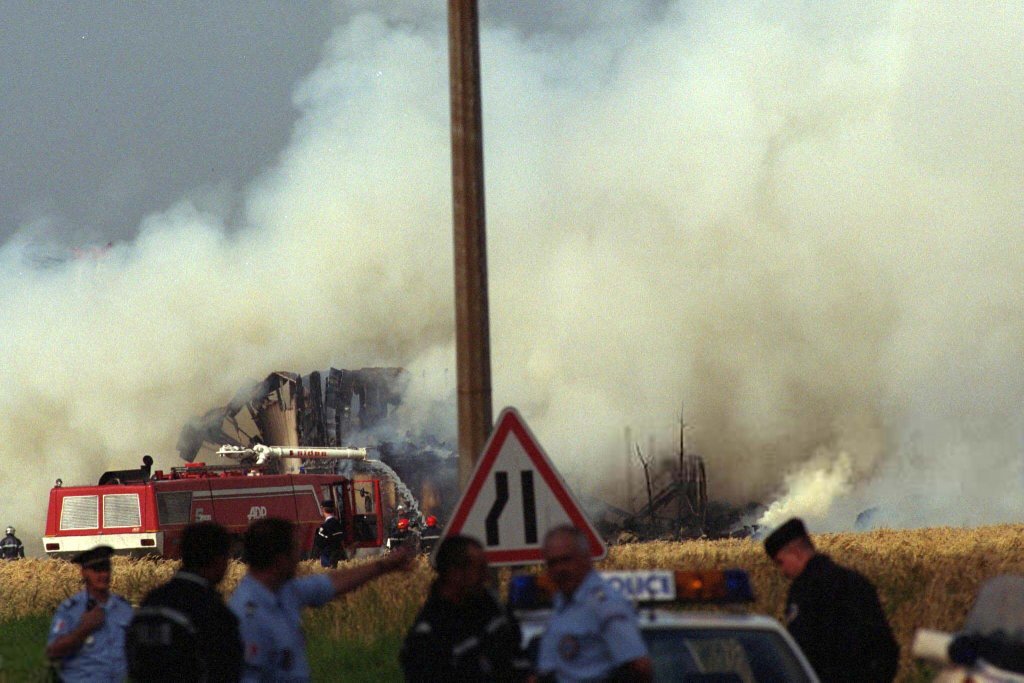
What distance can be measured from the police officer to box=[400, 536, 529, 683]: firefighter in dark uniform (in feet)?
0.49

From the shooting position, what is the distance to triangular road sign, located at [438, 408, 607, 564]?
7535 millimetres

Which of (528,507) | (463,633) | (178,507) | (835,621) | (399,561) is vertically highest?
(178,507)

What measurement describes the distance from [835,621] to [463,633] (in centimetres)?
206

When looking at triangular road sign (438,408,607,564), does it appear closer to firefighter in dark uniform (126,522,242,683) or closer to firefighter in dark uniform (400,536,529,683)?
firefighter in dark uniform (400,536,529,683)

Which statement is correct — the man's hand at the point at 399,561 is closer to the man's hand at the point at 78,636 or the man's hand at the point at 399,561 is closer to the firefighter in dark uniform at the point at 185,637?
the firefighter in dark uniform at the point at 185,637

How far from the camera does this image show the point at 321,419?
61.3 meters

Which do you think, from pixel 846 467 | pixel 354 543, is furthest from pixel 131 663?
pixel 846 467

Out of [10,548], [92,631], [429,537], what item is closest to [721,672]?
[92,631]

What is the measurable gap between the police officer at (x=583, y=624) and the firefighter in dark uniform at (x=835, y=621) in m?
1.73

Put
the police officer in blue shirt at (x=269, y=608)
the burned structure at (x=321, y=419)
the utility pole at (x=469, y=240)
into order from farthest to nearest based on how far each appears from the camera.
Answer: the burned structure at (x=321, y=419)
the utility pole at (x=469, y=240)
the police officer in blue shirt at (x=269, y=608)

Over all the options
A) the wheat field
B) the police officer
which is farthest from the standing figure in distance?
the police officer

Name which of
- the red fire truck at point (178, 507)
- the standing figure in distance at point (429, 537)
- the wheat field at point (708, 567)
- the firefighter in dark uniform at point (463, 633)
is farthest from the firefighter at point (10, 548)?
the firefighter in dark uniform at point (463, 633)

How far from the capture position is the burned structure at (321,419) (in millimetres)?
60594

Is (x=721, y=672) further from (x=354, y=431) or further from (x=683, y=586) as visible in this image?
(x=354, y=431)
